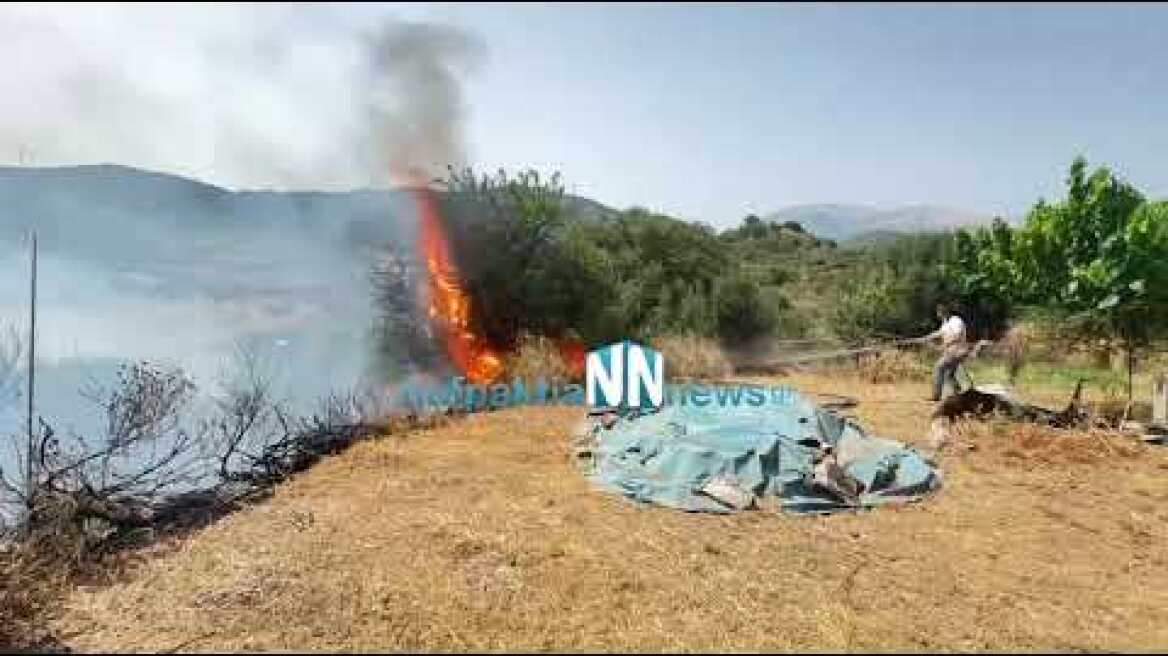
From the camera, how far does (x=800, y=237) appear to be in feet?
211

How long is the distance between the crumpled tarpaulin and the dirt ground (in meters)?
0.29

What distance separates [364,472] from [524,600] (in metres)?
4.19

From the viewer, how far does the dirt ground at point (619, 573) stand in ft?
21.6

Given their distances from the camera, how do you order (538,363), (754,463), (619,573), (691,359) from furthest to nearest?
1. (691,359)
2. (538,363)
3. (754,463)
4. (619,573)

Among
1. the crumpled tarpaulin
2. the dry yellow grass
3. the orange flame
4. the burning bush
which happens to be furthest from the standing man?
the orange flame

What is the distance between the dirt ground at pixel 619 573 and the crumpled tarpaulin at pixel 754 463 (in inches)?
11.3

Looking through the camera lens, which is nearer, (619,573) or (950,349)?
(619,573)

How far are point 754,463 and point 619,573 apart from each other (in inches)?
113

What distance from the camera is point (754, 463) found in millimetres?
9984

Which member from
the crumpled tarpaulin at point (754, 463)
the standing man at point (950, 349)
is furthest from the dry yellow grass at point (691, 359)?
the crumpled tarpaulin at point (754, 463)

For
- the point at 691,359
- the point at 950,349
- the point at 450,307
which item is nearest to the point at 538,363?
the point at 450,307

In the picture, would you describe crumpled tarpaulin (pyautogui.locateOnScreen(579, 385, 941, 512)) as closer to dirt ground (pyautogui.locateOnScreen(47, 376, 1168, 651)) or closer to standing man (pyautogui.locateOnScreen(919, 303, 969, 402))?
dirt ground (pyautogui.locateOnScreen(47, 376, 1168, 651))

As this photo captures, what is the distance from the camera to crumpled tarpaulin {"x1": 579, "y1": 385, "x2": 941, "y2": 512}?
31.5ft

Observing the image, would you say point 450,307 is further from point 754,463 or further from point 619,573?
point 619,573
